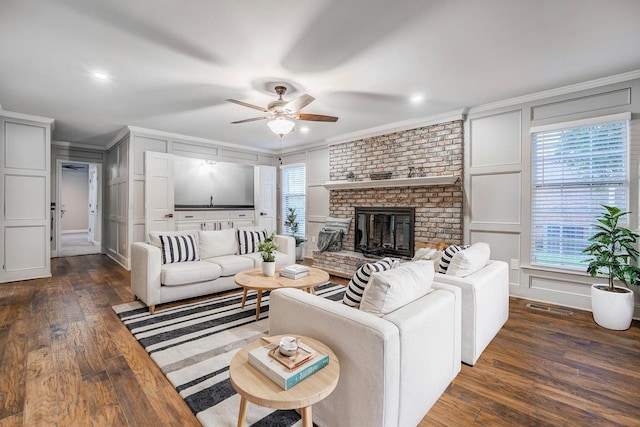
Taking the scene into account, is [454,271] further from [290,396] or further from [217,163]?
[217,163]

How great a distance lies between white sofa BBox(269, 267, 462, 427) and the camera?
1320mm

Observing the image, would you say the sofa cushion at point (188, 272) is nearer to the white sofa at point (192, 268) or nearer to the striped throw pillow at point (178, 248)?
the white sofa at point (192, 268)

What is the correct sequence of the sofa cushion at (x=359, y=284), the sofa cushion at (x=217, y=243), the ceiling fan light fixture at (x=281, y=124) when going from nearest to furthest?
→ 1. the sofa cushion at (x=359, y=284)
2. the ceiling fan light fixture at (x=281, y=124)
3. the sofa cushion at (x=217, y=243)

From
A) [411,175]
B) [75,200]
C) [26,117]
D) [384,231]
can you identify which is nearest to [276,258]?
[384,231]

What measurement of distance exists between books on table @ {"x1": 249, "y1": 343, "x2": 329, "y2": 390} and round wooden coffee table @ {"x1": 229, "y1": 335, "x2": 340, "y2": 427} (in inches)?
0.7

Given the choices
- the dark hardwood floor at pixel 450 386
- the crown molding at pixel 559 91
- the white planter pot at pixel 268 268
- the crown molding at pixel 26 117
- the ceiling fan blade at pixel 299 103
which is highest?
the crown molding at pixel 559 91

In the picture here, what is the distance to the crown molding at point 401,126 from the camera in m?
4.17

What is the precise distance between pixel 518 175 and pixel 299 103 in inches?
112

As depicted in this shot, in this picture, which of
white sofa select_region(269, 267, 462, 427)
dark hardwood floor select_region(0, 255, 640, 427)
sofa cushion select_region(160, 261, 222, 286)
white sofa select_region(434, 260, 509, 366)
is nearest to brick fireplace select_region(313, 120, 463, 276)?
dark hardwood floor select_region(0, 255, 640, 427)

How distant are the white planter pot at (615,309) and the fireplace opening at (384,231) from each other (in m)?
2.20

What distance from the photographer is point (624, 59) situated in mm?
2750

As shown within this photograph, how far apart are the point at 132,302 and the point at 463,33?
4.26m

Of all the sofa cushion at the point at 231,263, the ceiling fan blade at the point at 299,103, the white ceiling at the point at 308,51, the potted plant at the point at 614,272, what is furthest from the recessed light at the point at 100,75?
the potted plant at the point at 614,272

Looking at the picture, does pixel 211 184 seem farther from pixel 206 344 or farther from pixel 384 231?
pixel 206 344
